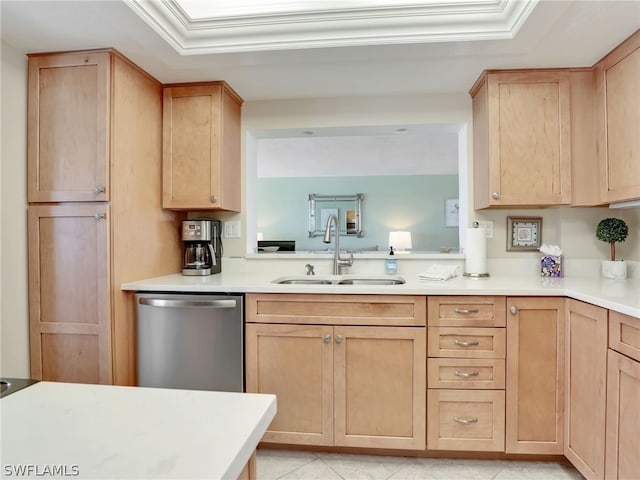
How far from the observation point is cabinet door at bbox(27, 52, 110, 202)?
1.76 m

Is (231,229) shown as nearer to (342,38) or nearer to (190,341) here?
(190,341)

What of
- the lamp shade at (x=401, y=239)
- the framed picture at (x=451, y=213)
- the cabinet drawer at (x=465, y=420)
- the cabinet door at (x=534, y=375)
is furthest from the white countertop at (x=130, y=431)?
the framed picture at (x=451, y=213)

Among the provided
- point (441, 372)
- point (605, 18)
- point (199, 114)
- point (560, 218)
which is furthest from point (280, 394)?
point (605, 18)

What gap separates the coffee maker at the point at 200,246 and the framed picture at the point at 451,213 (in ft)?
16.4

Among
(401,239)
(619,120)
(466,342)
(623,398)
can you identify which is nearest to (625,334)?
(623,398)

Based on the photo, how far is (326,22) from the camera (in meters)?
1.68

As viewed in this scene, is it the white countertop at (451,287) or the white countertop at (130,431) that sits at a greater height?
the white countertop at (451,287)

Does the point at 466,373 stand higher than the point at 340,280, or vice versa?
the point at 340,280

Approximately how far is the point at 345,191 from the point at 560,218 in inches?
183

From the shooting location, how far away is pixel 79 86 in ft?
5.82

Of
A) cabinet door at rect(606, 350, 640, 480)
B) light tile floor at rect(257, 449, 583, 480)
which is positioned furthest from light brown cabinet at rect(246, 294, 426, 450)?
cabinet door at rect(606, 350, 640, 480)

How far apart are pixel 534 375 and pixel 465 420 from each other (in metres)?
0.39

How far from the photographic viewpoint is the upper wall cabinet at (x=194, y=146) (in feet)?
7.20

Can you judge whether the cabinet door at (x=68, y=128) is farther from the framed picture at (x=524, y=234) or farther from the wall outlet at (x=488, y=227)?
the framed picture at (x=524, y=234)
